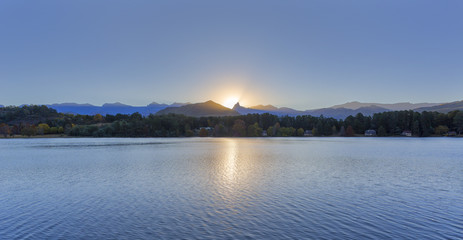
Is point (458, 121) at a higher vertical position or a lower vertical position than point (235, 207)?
higher

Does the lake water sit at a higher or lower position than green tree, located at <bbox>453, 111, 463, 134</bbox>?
lower

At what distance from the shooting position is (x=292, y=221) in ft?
56.5

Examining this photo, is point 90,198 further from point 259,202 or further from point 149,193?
point 259,202

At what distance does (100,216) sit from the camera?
61.1ft

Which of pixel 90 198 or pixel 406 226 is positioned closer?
pixel 406 226

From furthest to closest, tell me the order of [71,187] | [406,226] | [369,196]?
[71,187]
[369,196]
[406,226]

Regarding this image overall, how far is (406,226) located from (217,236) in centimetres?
1047

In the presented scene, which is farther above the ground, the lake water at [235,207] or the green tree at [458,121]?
the green tree at [458,121]

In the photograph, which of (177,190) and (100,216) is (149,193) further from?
(100,216)

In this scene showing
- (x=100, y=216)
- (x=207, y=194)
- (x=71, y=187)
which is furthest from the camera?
(x=71, y=187)

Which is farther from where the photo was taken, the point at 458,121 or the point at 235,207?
the point at 458,121

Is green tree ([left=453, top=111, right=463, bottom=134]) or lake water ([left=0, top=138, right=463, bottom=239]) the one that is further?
green tree ([left=453, top=111, right=463, bottom=134])

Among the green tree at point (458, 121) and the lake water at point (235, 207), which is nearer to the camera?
the lake water at point (235, 207)

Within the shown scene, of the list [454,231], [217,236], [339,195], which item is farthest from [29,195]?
[454,231]
